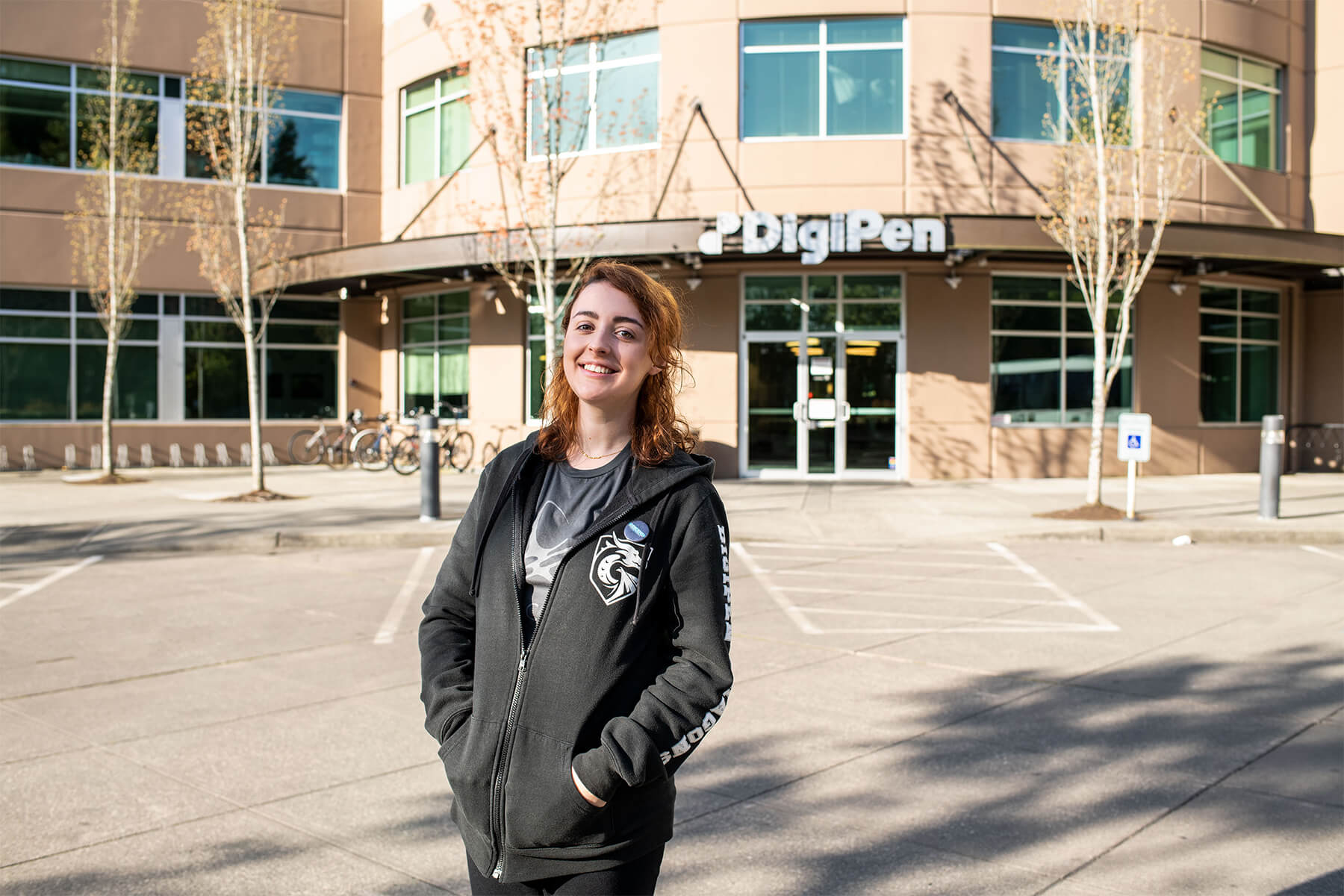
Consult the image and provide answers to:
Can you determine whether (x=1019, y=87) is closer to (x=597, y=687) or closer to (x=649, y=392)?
(x=649, y=392)

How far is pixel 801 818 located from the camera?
440 centimetres

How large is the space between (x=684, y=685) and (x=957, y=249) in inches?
634

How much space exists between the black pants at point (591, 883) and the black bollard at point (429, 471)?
37.4 ft

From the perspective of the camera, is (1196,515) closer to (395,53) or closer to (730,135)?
(730,135)

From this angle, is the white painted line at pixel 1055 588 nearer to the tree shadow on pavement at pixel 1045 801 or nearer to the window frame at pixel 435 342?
the tree shadow on pavement at pixel 1045 801

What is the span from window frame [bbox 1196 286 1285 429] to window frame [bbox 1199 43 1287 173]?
87.2 inches

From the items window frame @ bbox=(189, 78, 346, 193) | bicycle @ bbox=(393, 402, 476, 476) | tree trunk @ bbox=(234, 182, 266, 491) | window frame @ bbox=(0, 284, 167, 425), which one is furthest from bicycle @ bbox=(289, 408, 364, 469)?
tree trunk @ bbox=(234, 182, 266, 491)

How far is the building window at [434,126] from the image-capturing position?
22.1 metres

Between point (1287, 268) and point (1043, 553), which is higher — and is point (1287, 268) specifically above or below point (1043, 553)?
above

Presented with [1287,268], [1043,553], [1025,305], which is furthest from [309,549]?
[1287,268]

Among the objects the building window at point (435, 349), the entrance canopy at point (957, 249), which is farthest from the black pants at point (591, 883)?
the building window at point (435, 349)

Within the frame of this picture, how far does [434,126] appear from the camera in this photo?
896 inches

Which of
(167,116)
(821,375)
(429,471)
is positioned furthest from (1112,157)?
(167,116)

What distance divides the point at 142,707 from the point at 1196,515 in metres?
12.3
